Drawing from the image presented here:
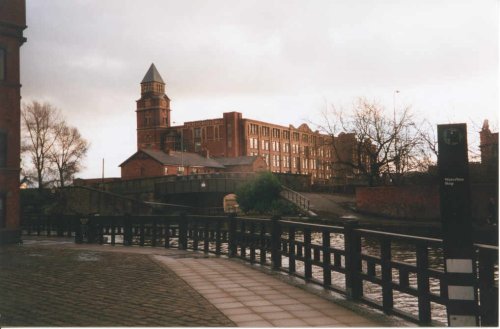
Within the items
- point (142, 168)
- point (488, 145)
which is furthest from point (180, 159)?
point (488, 145)

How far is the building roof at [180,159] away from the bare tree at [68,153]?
13.4 m

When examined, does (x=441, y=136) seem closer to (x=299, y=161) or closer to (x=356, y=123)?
(x=356, y=123)

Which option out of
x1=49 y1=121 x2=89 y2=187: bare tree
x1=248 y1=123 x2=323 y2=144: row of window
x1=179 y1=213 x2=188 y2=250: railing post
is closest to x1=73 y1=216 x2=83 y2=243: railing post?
x1=179 y1=213 x2=188 y2=250: railing post

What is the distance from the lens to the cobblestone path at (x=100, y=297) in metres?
5.35

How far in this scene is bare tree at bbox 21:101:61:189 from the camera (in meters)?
37.8

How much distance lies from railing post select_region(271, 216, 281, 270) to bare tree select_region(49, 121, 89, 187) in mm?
43454

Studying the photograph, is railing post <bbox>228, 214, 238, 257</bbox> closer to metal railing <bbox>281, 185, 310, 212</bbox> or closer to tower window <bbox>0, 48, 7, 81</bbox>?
tower window <bbox>0, 48, 7, 81</bbox>

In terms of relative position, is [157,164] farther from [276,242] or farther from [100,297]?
[100,297]

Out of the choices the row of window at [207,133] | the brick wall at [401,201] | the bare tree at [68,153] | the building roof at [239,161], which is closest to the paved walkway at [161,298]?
the brick wall at [401,201]

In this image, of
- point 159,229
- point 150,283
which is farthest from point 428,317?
point 159,229

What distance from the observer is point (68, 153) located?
181 feet

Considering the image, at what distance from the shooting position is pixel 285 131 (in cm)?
10181

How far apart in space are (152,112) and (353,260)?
93270 millimetres

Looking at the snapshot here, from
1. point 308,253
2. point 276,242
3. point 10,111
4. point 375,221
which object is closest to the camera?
point 308,253
